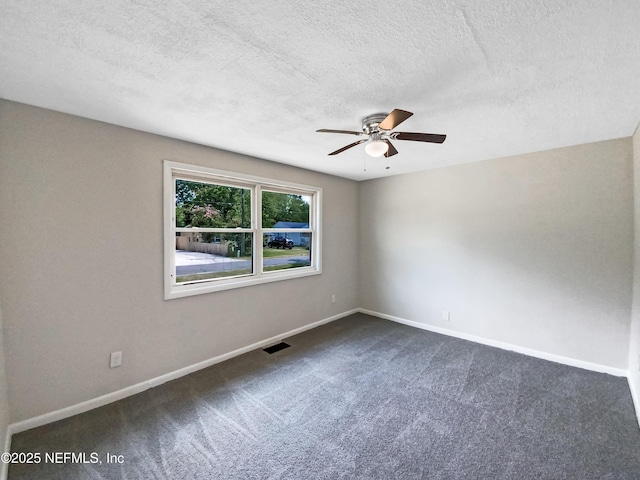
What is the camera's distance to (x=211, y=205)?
2.97 meters

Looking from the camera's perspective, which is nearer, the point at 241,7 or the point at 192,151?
the point at 241,7

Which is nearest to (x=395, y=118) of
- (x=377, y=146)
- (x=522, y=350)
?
(x=377, y=146)

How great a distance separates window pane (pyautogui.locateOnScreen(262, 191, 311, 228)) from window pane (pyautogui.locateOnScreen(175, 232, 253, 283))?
1.30 feet

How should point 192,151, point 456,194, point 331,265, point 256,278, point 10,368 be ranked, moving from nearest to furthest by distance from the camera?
point 10,368 → point 192,151 → point 256,278 → point 456,194 → point 331,265

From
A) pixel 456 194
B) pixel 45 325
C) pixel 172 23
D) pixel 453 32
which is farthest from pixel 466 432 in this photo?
pixel 45 325

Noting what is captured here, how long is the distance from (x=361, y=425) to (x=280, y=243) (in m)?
2.40

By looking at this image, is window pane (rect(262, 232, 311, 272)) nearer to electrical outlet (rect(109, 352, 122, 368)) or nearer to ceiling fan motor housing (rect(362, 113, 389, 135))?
electrical outlet (rect(109, 352, 122, 368))

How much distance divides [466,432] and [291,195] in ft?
10.5

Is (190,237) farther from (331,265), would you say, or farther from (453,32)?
(453,32)

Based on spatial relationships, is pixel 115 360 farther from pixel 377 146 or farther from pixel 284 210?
pixel 377 146

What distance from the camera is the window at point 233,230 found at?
2684mm

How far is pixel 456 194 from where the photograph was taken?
11.8 ft

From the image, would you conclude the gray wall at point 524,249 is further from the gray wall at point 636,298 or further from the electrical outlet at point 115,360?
the electrical outlet at point 115,360

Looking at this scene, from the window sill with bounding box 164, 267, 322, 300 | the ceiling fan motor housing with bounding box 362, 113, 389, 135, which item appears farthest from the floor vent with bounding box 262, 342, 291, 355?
the ceiling fan motor housing with bounding box 362, 113, 389, 135
